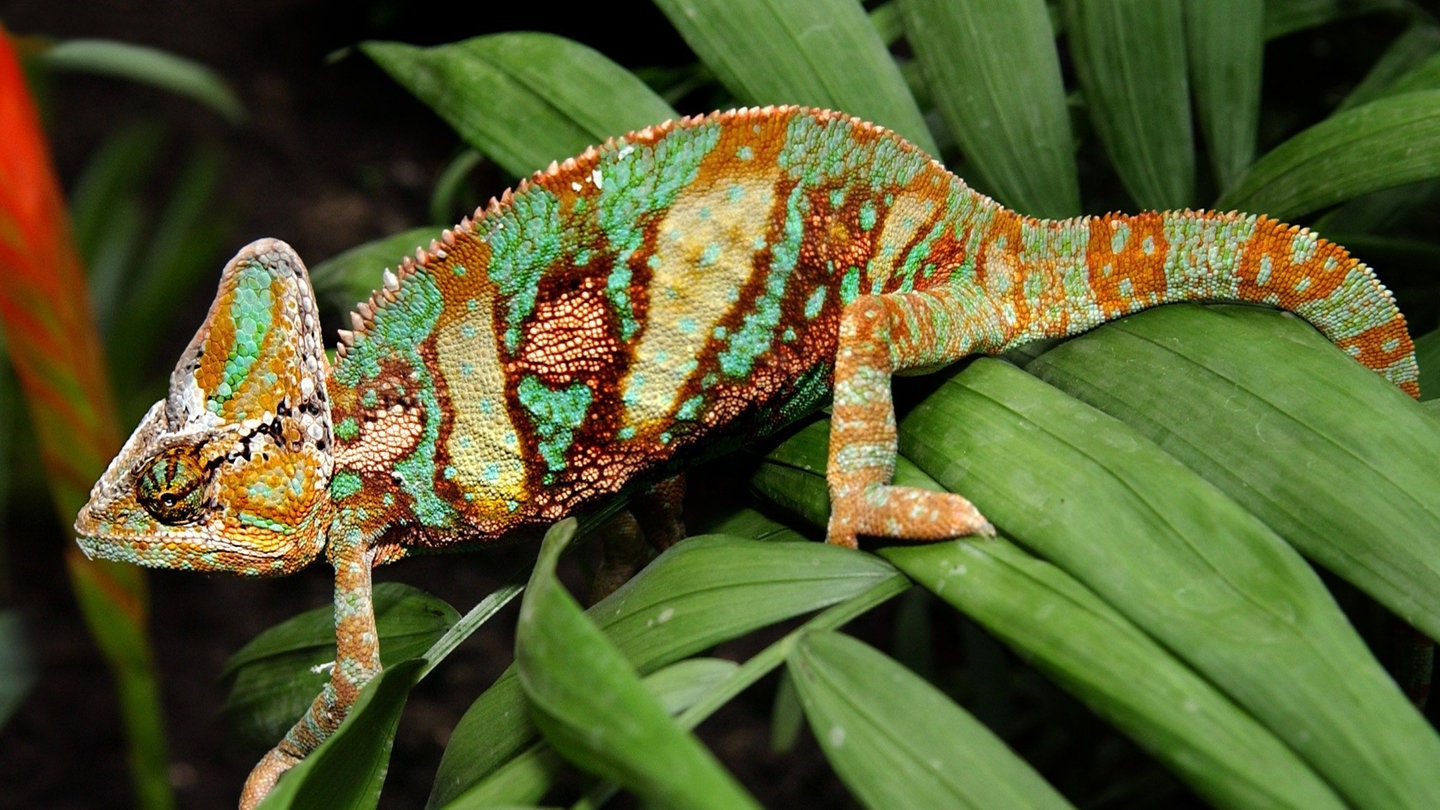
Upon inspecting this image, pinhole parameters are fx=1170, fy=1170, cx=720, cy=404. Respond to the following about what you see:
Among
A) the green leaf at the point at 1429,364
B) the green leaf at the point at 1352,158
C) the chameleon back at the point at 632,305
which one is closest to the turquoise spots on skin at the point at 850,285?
the chameleon back at the point at 632,305

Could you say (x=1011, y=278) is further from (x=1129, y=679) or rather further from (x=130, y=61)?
(x=130, y=61)

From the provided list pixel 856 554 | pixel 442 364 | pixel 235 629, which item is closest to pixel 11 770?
pixel 235 629

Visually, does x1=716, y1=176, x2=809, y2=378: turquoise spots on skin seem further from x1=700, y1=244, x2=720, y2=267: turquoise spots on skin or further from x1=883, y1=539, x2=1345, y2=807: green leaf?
x1=883, y1=539, x2=1345, y2=807: green leaf

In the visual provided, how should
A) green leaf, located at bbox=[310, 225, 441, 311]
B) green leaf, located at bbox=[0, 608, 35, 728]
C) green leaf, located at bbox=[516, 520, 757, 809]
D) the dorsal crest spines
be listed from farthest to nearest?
1. green leaf, located at bbox=[310, 225, 441, 311]
2. green leaf, located at bbox=[0, 608, 35, 728]
3. the dorsal crest spines
4. green leaf, located at bbox=[516, 520, 757, 809]

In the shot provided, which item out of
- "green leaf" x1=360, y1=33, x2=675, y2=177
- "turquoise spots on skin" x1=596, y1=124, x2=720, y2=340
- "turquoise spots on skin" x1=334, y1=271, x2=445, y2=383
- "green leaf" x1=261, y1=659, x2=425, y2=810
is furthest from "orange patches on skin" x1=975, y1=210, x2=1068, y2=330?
"green leaf" x1=261, y1=659, x2=425, y2=810

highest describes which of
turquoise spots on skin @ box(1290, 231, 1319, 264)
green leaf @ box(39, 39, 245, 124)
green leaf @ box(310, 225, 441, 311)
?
green leaf @ box(39, 39, 245, 124)

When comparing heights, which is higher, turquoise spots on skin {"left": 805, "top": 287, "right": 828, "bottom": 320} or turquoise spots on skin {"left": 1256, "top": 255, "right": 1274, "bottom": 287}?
turquoise spots on skin {"left": 805, "top": 287, "right": 828, "bottom": 320}

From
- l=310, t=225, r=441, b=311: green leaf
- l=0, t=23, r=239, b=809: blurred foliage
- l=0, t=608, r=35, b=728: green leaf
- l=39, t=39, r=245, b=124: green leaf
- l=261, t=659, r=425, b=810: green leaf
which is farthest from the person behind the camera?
l=39, t=39, r=245, b=124: green leaf

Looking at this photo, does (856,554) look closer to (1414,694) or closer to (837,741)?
(837,741)
